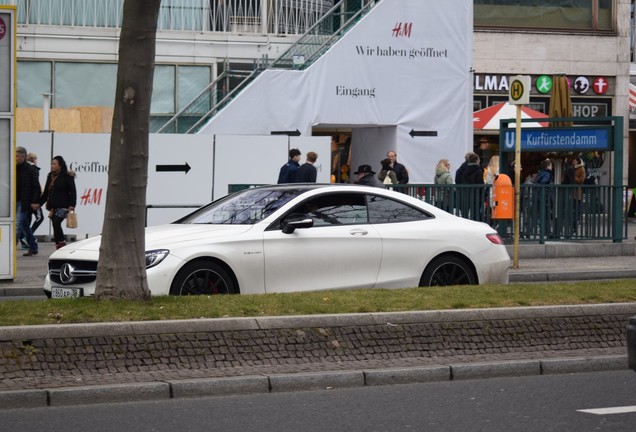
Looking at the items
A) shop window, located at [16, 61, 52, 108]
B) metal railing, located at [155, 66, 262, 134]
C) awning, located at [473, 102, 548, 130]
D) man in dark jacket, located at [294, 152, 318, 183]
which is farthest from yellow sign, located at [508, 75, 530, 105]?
shop window, located at [16, 61, 52, 108]

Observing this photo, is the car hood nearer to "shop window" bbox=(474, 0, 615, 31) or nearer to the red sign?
"shop window" bbox=(474, 0, 615, 31)

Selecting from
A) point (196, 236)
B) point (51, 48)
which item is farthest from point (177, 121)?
point (196, 236)

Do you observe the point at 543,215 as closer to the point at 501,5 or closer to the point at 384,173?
the point at 384,173

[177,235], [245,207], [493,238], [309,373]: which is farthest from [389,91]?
[309,373]

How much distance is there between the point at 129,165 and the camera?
→ 11.3m

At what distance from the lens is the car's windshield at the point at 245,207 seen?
13789mm

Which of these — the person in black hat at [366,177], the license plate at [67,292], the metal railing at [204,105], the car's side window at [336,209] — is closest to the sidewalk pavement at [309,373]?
the license plate at [67,292]

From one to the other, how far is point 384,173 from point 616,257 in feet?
17.1

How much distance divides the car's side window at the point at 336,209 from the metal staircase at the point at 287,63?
52.5 feet

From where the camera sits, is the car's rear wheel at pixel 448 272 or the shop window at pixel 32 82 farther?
the shop window at pixel 32 82

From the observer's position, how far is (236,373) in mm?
9953

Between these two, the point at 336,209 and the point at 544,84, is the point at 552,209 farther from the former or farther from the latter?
the point at 544,84

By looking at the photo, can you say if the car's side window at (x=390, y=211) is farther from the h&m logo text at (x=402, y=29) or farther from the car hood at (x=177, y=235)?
the h&m logo text at (x=402, y=29)

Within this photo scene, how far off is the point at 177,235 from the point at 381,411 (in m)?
4.75
